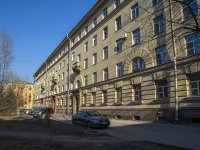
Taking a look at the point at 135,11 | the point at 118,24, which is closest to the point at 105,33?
the point at 118,24

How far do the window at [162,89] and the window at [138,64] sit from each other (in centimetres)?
298

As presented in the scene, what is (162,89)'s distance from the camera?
19.8m

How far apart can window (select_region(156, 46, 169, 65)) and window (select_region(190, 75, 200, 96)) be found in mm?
2984

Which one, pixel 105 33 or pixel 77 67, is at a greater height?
pixel 105 33

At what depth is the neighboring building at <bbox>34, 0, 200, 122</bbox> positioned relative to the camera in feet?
56.4

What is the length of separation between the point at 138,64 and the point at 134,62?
0.82m

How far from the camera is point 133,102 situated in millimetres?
22828

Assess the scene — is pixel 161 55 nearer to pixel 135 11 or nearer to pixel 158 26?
pixel 158 26

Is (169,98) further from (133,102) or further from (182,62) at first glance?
(133,102)

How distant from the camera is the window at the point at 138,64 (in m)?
22.4

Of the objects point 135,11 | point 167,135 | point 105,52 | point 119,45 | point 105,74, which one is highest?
point 135,11

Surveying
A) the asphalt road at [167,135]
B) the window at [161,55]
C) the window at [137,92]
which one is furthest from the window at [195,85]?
the window at [137,92]

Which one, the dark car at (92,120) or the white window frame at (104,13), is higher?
the white window frame at (104,13)

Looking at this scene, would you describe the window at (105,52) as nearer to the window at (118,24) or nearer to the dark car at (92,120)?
the window at (118,24)
